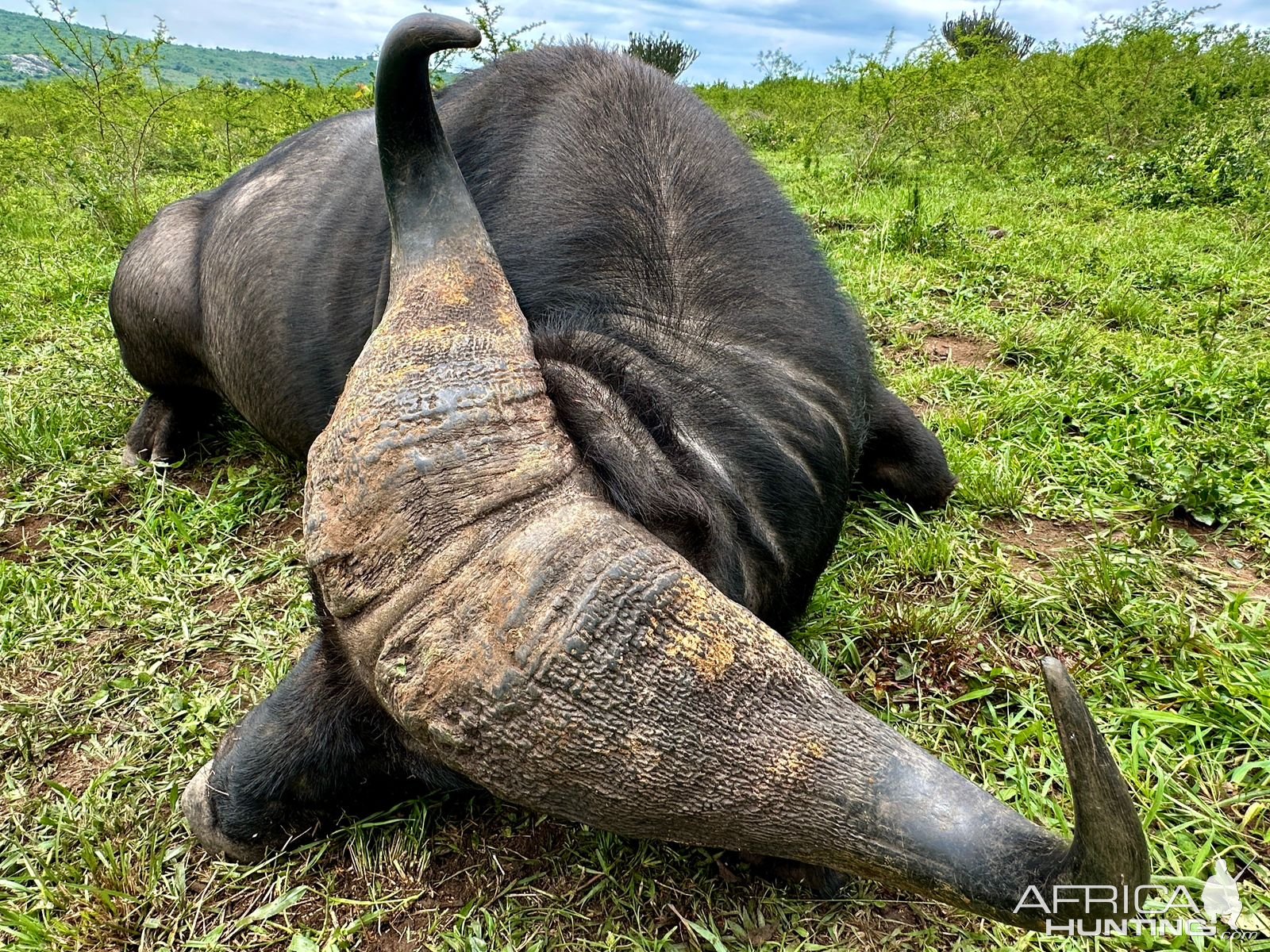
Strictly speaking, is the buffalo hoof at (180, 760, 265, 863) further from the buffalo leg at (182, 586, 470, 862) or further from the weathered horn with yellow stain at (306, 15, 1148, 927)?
the weathered horn with yellow stain at (306, 15, 1148, 927)

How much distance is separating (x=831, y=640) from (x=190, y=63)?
118216 mm

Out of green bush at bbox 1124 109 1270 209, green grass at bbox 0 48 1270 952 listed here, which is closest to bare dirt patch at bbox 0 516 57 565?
green grass at bbox 0 48 1270 952

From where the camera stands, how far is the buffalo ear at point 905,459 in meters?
3.75

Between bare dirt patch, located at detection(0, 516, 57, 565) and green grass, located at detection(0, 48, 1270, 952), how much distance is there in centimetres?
1

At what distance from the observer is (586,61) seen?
3059 mm

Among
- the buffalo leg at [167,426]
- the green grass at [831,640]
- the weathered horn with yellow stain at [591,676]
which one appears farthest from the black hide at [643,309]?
the buffalo leg at [167,426]

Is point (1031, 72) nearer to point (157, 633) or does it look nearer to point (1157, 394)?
point (1157, 394)

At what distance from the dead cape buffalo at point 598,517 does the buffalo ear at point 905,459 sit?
0.83 metres

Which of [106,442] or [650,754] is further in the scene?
[106,442]

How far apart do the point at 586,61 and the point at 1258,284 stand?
5348mm

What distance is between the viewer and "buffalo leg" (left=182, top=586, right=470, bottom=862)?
202 centimetres

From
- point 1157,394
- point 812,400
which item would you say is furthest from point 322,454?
point 1157,394

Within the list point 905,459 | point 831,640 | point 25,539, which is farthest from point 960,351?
point 25,539

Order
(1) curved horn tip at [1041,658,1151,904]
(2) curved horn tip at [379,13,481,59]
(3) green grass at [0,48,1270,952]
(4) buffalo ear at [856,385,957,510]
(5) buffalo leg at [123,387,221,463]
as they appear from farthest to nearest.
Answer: (5) buffalo leg at [123,387,221,463], (4) buffalo ear at [856,385,957,510], (3) green grass at [0,48,1270,952], (2) curved horn tip at [379,13,481,59], (1) curved horn tip at [1041,658,1151,904]
